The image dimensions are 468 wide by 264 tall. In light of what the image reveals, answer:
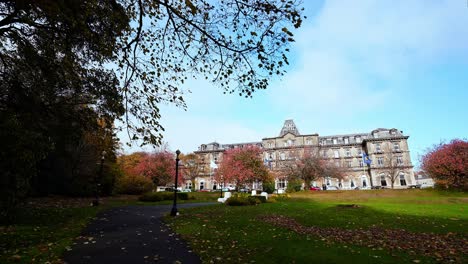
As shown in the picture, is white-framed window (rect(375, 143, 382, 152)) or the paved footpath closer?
the paved footpath

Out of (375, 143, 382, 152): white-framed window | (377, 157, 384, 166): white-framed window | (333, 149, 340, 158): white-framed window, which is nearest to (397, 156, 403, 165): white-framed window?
(377, 157, 384, 166): white-framed window

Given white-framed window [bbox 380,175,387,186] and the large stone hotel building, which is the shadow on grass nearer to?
the large stone hotel building

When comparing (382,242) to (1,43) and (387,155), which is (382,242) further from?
(387,155)

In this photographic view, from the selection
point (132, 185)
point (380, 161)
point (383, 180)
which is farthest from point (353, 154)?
point (132, 185)

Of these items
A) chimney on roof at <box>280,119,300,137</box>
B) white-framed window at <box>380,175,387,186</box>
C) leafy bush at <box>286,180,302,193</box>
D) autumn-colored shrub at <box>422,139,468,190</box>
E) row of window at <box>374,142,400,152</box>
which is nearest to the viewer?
autumn-colored shrub at <box>422,139,468,190</box>

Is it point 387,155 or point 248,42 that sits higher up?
point 387,155

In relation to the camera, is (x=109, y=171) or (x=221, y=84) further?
(x=109, y=171)

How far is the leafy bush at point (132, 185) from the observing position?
1378 inches

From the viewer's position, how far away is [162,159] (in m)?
49.6

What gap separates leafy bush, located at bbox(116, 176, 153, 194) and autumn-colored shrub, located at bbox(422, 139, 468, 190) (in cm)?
4022

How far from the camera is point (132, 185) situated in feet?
118

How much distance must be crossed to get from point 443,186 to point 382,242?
113ft

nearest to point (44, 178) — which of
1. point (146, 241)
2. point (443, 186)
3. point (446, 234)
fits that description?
point (146, 241)

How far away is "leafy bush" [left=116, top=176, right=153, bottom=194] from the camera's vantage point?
35.0 meters
